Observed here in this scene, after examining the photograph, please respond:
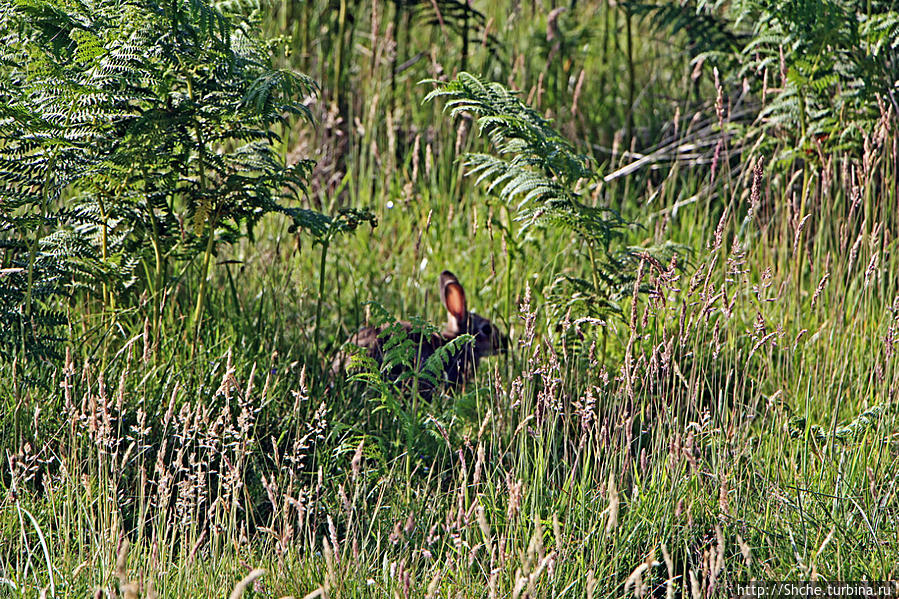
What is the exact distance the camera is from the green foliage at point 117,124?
279 cm

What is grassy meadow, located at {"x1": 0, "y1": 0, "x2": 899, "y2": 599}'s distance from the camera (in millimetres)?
2275

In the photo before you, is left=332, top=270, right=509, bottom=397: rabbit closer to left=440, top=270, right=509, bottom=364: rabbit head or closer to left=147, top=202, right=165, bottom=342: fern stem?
left=440, top=270, right=509, bottom=364: rabbit head

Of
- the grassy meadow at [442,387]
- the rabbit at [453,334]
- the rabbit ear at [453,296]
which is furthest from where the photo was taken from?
the rabbit ear at [453,296]

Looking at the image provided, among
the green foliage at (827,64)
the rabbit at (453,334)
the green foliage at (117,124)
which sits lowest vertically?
the rabbit at (453,334)

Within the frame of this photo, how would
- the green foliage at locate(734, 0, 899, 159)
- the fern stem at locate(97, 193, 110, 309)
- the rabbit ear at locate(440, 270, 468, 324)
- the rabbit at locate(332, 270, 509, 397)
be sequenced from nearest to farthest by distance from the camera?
1. the fern stem at locate(97, 193, 110, 309)
2. the green foliage at locate(734, 0, 899, 159)
3. the rabbit at locate(332, 270, 509, 397)
4. the rabbit ear at locate(440, 270, 468, 324)

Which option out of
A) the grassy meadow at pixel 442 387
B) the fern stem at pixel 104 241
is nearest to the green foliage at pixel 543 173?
the grassy meadow at pixel 442 387

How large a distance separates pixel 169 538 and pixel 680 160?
3.31m

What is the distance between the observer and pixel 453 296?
13.1 ft

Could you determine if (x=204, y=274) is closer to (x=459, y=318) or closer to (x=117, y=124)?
(x=117, y=124)

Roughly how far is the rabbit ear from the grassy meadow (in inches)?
7.8

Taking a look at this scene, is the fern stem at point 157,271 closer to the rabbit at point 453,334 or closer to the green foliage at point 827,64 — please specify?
the rabbit at point 453,334

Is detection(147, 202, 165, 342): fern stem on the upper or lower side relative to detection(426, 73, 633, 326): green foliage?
lower

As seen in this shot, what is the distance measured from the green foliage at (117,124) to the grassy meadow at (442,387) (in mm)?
16

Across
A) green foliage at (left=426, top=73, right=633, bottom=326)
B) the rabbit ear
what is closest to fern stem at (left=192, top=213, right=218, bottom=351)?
green foliage at (left=426, top=73, right=633, bottom=326)
